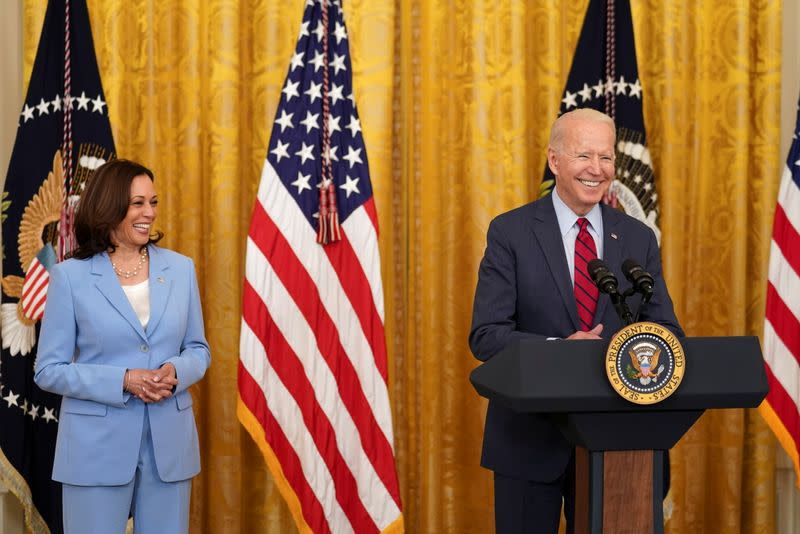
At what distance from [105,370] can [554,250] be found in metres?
1.41

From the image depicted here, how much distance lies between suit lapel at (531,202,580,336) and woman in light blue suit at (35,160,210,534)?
123 centimetres

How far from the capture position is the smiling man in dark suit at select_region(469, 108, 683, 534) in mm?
2367

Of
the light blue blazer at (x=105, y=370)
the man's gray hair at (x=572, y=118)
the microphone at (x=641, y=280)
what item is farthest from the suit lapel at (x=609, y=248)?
the light blue blazer at (x=105, y=370)

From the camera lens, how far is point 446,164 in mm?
4227

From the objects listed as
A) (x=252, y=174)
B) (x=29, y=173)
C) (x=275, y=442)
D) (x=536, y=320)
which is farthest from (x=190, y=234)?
(x=536, y=320)

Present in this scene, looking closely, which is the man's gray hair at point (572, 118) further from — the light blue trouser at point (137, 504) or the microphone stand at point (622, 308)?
the light blue trouser at point (137, 504)

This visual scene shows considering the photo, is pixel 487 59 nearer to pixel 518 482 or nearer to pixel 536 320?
pixel 536 320

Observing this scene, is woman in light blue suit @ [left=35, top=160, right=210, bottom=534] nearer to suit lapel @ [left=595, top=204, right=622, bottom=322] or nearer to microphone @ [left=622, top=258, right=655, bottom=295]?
suit lapel @ [left=595, top=204, right=622, bottom=322]

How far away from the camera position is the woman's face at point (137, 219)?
2910 millimetres

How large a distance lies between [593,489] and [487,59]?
2685 mm

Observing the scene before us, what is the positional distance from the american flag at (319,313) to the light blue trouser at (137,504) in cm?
→ 91

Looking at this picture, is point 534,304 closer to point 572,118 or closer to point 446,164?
point 572,118

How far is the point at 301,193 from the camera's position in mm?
3820

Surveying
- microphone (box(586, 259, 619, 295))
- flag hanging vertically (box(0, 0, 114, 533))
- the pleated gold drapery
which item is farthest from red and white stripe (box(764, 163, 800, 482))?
flag hanging vertically (box(0, 0, 114, 533))
